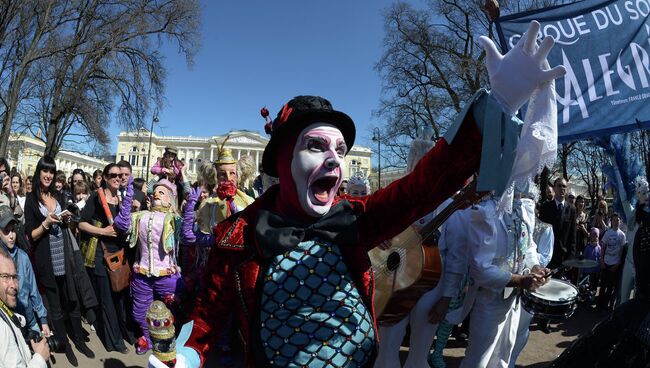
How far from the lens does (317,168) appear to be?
168 centimetres

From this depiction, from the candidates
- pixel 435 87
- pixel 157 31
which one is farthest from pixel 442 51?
pixel 157 31

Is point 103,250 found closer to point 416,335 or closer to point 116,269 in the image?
point 116,269

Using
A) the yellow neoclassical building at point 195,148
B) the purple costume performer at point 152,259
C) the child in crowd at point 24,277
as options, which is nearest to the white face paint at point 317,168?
the child in crowd at point 24,277

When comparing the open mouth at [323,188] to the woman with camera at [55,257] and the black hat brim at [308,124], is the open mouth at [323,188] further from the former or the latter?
the woman with camera at [55,257]

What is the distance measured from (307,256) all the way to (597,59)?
2.93 metres

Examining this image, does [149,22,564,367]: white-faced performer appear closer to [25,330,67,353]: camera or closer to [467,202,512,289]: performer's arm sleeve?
[467,202,512,289]: performer's arm sleeve

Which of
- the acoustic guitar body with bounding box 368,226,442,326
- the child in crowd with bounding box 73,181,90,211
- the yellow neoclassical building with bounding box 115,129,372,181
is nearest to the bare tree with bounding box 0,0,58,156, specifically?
the child in crowd with bounding box 73,181,90,211

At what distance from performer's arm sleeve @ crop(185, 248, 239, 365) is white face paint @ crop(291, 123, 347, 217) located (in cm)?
41

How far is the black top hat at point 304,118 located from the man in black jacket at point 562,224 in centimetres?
576

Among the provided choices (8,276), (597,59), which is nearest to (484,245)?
(597,59)

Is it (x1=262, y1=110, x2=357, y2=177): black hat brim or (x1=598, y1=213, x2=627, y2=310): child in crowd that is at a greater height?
(x1=262, y1=110, x2=357, y2=177): black hat brim

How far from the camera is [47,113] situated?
1455 centimetres

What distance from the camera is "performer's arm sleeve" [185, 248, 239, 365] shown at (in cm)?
176

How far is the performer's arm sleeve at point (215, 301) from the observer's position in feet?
5.78
